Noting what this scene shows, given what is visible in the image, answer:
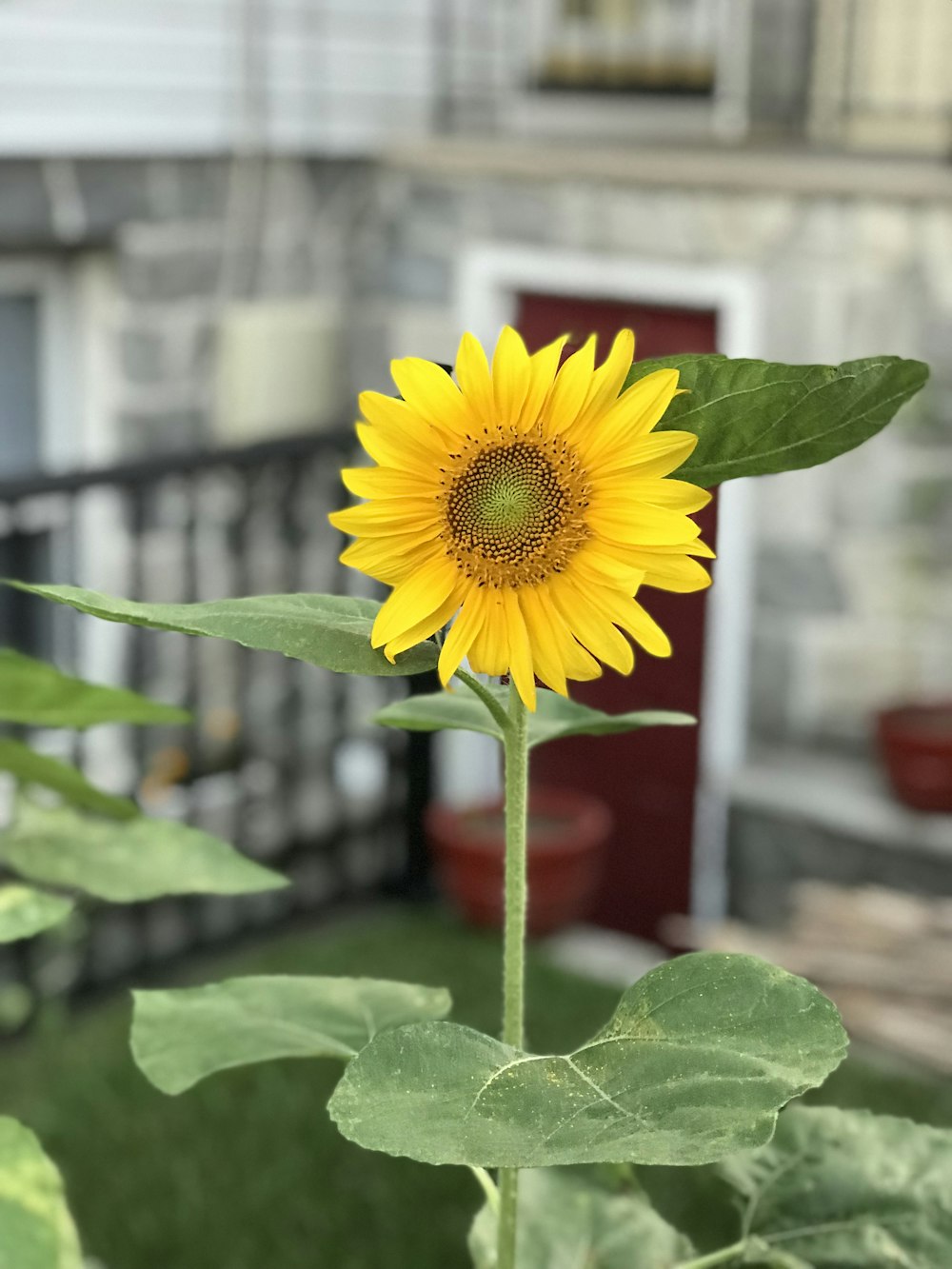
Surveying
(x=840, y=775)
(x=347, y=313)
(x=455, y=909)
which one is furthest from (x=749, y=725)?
(x=347, y=313)

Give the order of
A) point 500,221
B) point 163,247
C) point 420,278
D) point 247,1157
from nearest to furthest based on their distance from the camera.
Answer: point 247,1157 → point 163,247 → point 500,221 → point 420,278

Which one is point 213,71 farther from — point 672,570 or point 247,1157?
point 672,570

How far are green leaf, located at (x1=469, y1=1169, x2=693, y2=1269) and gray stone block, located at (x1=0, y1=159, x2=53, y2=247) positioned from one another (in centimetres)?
328

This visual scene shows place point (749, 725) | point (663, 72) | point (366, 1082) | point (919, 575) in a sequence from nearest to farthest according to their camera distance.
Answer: point (366, 1082) → point (919, 575) → point (749, 725) → point (663, 72)

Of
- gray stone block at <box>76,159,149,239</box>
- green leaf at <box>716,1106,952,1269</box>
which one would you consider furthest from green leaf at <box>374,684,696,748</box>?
gray stone block at <box>76,159,149,239</box>

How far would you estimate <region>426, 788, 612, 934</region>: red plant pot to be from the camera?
12.7ft

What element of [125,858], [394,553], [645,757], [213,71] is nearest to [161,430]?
[213,71]

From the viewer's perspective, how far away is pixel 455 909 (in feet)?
13.7

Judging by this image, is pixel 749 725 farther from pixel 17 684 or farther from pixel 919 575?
pixel 17 684

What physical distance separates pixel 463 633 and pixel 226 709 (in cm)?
371

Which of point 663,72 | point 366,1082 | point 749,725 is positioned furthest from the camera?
point 663,72

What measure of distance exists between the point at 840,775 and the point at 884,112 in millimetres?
1538

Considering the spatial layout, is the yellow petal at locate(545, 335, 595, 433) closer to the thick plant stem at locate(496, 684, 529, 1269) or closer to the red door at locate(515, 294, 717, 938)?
the thick plant stem at locate(496, 684, 529, 1269)

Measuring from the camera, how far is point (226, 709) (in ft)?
13.6
